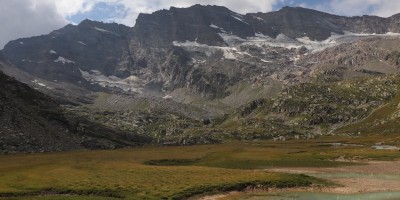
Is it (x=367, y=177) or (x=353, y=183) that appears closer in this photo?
(x=353, y=183)

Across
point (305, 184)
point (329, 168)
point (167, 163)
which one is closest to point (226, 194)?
point (305, 184)

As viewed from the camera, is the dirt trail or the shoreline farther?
the dirt trail

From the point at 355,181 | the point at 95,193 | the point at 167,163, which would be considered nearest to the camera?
the point at 95,193

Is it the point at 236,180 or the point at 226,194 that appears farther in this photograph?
the point at 236,180

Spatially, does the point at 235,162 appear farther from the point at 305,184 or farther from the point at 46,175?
the point at 46,175

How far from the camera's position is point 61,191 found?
6825cm

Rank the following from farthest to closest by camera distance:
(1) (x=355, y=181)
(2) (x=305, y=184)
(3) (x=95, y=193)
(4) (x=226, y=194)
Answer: (1) (x=355, y=181)
(2) (x=305, y=184)
(4) (x=226, y=194)
(3) (x=95, y=193)

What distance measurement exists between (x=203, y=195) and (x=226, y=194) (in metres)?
4.21

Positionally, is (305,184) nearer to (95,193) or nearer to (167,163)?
(95,193)

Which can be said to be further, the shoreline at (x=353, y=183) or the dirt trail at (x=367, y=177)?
the dirt trail at (x=367, y=177)

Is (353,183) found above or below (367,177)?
above

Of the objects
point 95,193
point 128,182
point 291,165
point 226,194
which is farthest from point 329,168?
point 95,193

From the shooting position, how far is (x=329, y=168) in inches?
4090

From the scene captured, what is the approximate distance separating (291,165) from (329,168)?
35.6 feet
